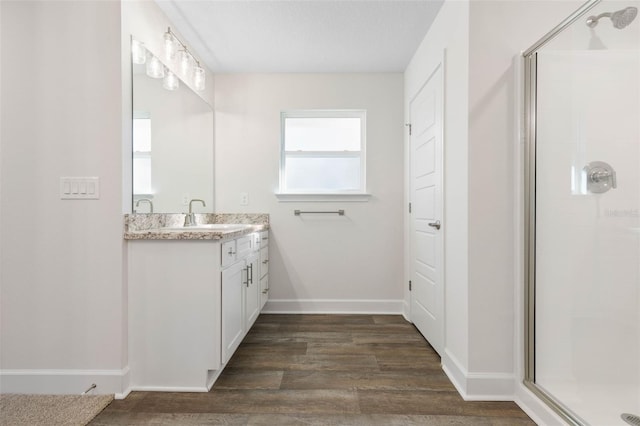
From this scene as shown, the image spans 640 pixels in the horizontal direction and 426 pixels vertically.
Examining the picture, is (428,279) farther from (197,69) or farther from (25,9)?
(25,9)

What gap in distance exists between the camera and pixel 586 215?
5.05 ft

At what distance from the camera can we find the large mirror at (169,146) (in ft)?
6.81

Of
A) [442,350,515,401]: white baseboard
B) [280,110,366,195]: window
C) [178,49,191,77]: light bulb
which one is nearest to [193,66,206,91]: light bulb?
[178,49,191,77]: light bulb

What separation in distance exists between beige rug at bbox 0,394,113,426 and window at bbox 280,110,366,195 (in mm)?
2237

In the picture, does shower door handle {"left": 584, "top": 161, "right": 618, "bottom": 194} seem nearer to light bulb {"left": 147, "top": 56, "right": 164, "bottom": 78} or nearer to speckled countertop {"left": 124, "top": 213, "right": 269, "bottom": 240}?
speckled countertop {"left": 124, "top": 213, "right": 269, "bottom": 240}

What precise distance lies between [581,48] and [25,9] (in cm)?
268

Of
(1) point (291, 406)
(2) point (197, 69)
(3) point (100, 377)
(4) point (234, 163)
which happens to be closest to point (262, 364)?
(1) point (291, 406)

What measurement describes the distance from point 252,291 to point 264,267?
1.67 ft

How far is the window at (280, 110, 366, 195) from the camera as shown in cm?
348

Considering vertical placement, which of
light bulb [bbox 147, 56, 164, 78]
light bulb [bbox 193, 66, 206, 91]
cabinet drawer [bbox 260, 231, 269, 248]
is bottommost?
cabinet drawer [bbox 260, 231, 269, 248]

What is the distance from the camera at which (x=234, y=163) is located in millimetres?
3379

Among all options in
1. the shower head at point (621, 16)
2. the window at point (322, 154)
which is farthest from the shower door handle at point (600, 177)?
the window at point (322, 154)

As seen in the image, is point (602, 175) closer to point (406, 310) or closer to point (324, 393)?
point (324, 393)

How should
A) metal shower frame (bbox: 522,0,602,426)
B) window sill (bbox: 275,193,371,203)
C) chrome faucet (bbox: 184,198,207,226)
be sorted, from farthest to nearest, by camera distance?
window sill (bbox: 275,193,371,203), chrome faucet (bbox: 184,198,207,226), metal shower frame (bbox: 522,0,602,426)
